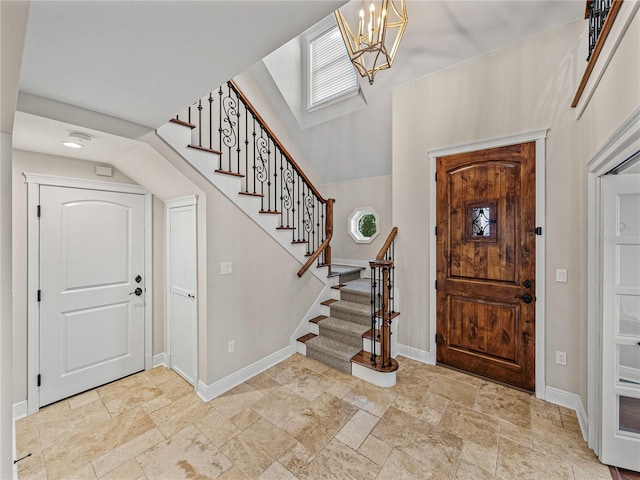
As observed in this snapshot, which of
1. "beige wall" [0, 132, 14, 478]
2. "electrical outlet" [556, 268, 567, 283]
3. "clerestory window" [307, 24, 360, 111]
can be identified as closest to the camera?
"beige wall" [0, 132, 14, 478]

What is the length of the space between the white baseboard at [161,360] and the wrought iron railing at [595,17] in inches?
184

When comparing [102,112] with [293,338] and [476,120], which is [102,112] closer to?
[293,338]

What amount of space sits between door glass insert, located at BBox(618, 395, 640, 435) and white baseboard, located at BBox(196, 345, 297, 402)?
2796 mm

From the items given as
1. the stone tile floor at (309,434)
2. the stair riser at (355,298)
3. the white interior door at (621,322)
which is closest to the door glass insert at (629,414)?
the white interior door at (621,322)

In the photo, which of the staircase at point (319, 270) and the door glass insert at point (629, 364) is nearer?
the door glass insert at point (629, 364)

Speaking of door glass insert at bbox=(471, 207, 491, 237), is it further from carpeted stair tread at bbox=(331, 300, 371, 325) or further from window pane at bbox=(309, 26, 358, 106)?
window pane at bbox=(309, 26, 358, 106)

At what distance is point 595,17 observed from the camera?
73.2 inches

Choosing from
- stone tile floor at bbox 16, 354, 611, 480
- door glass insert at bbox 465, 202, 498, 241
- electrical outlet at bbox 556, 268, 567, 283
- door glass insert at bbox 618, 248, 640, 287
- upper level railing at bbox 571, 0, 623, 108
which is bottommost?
stone tile floor at bbox 16, 354, 611, 480

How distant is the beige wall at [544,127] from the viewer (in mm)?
2223

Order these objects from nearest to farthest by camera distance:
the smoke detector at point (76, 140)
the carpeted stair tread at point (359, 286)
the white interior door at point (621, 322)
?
1. the white interior door at point (621, 322)
2. the smoke detector at point (76, 140)
3. the carpeted stair tread at point (359, 286)

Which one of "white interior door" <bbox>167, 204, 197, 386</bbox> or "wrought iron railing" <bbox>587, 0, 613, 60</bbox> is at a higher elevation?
"wrought iron railing" <bbox>587, 0, 613, 60</bbox>

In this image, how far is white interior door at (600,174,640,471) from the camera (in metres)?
1.69

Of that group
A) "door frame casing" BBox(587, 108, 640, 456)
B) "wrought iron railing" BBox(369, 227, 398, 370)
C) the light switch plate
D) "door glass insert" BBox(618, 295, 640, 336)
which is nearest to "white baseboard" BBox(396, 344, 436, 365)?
"wrought iron railing" BBox(369, 227, 398, 370)

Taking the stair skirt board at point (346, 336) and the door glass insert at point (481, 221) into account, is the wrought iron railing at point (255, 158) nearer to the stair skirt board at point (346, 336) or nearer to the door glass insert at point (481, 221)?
the stair skirt board at point (346, 336)
